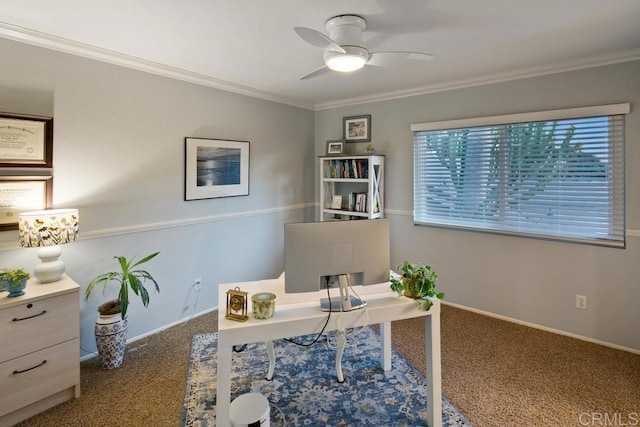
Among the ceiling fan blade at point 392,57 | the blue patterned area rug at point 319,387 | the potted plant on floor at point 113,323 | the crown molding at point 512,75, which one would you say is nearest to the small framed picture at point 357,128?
the crown molding at point 512,75

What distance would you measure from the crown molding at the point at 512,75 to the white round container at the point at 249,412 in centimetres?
339

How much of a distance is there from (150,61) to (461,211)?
10.9 ft

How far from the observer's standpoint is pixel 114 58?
268 centimetres

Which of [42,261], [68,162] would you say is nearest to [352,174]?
[68,162]

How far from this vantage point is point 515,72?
315 cm

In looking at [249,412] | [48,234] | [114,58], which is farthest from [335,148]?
[249,412]

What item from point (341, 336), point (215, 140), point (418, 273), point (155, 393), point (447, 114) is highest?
point (447, 114)

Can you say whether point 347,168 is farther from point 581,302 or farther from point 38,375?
point 38,375

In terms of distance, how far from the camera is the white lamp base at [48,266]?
7.30 ft

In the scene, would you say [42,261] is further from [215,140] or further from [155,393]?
[215,140]

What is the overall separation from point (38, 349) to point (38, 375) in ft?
0.50

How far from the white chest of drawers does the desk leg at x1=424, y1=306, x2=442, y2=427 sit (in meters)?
2.23

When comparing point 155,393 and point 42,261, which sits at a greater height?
point 42,261

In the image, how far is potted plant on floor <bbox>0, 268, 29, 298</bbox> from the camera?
6.45ft
